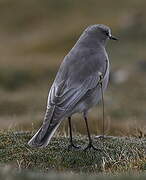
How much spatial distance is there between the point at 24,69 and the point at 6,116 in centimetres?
1053

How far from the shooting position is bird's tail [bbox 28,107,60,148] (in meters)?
9.27

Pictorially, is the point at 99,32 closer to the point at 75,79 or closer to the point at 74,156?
the point at 75,79

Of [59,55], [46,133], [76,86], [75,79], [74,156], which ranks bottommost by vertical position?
[74,156]

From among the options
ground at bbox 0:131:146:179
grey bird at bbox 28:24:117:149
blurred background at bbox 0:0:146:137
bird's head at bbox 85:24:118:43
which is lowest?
ground at bbox 0:131:146:179

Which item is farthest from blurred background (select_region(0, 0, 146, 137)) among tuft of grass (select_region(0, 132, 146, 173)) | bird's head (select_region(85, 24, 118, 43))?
bird's head (select_region(85, 24, 118, 43))

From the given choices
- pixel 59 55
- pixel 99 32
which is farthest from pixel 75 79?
pixel 59 55

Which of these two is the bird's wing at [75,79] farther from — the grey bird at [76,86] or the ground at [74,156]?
the ground at [74,156]

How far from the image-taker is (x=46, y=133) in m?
Result: 9.34

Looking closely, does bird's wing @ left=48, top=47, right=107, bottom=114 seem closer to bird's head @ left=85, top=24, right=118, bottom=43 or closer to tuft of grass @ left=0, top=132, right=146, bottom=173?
bird's head @ left=85, top=24, right=118, bottom=43

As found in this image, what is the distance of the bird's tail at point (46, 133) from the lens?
927 cm

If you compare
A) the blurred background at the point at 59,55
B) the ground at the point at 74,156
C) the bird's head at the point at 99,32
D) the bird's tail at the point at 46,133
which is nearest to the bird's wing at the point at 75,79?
the bird's tail at the point at 46,133

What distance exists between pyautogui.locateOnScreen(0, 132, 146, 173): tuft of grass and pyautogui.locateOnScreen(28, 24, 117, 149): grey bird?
30 cm

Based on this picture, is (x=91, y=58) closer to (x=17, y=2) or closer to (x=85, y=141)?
(x=85, y=141)

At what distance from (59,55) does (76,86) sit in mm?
30903
